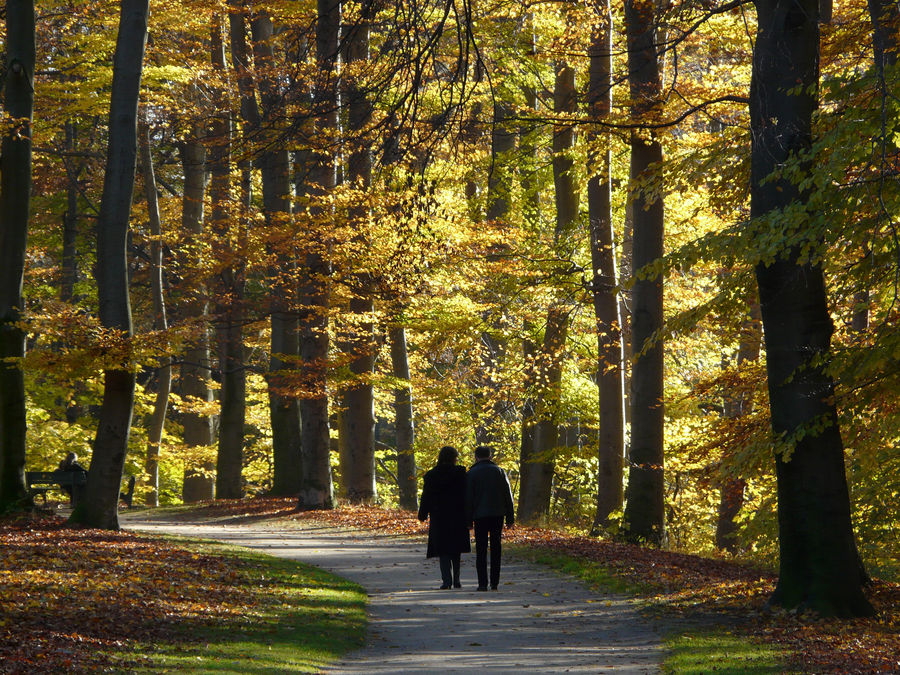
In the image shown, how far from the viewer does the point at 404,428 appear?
85.5 ft

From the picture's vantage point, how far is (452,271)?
20.6m

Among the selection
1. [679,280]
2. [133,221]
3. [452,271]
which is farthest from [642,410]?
[133,221]

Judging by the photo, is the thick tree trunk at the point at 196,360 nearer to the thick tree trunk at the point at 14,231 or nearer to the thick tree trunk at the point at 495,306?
the thick tree trunk at the point at 495,306

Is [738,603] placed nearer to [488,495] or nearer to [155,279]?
[488,495]

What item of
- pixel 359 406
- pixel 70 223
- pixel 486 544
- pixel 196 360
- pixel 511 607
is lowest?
pixel 511 607

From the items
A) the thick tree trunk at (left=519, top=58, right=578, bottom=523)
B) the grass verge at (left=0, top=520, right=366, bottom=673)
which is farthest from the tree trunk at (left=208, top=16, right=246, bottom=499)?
the grass verge at (left=0, top=520, right=366, bottom=673)

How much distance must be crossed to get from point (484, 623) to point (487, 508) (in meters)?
2.09

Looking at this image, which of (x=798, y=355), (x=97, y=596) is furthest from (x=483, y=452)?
(x=97, y=596)

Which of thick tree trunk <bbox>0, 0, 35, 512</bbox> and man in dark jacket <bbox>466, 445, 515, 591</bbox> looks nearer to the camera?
man in dark jacket <bbox>466, 445, 515, 591</bbox>

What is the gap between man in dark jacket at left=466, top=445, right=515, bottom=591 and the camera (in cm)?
1176

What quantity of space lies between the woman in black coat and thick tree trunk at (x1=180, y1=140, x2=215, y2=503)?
16183 mm

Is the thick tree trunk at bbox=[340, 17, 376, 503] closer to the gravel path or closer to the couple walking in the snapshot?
the gravel path

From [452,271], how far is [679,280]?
6.76 metres

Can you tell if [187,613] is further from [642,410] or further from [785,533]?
[642,410]
